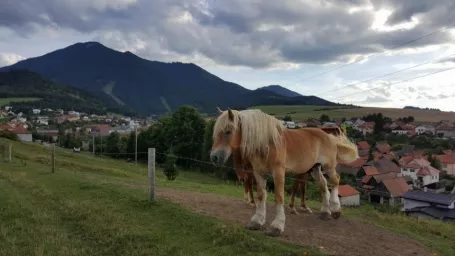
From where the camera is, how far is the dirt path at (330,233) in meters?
6.41

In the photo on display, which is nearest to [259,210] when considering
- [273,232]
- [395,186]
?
[273,232]

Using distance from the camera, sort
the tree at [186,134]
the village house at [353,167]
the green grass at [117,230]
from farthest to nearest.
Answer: the village house at [353,167] → the tree at [186,134] → the green grass at [117,230]

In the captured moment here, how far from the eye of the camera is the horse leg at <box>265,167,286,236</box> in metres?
6.56

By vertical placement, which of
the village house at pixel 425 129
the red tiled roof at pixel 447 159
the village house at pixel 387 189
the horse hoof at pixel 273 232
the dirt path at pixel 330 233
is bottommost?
the village house at pixel 387 189

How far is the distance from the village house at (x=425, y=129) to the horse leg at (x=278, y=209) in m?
108

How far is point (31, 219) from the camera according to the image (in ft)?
26.0

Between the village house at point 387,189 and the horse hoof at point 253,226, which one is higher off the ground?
the horse hoof at point 253,226

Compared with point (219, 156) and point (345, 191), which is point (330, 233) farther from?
point (345, 191)

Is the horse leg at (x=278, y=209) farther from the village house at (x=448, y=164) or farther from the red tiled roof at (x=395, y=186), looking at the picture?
the village house at (x=448, y=164)

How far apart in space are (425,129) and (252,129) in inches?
4514

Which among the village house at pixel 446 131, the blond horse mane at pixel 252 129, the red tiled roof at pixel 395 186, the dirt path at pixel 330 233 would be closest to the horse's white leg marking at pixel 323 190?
the dirt path at pixel 330 233

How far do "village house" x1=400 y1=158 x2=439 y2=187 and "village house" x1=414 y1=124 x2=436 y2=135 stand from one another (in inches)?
1630

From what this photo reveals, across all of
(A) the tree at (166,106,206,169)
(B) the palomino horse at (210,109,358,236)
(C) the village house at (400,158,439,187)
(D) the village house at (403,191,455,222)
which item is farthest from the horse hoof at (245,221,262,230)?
(C) the village house at (400,158,439,187)

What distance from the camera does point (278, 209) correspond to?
22.2ft
